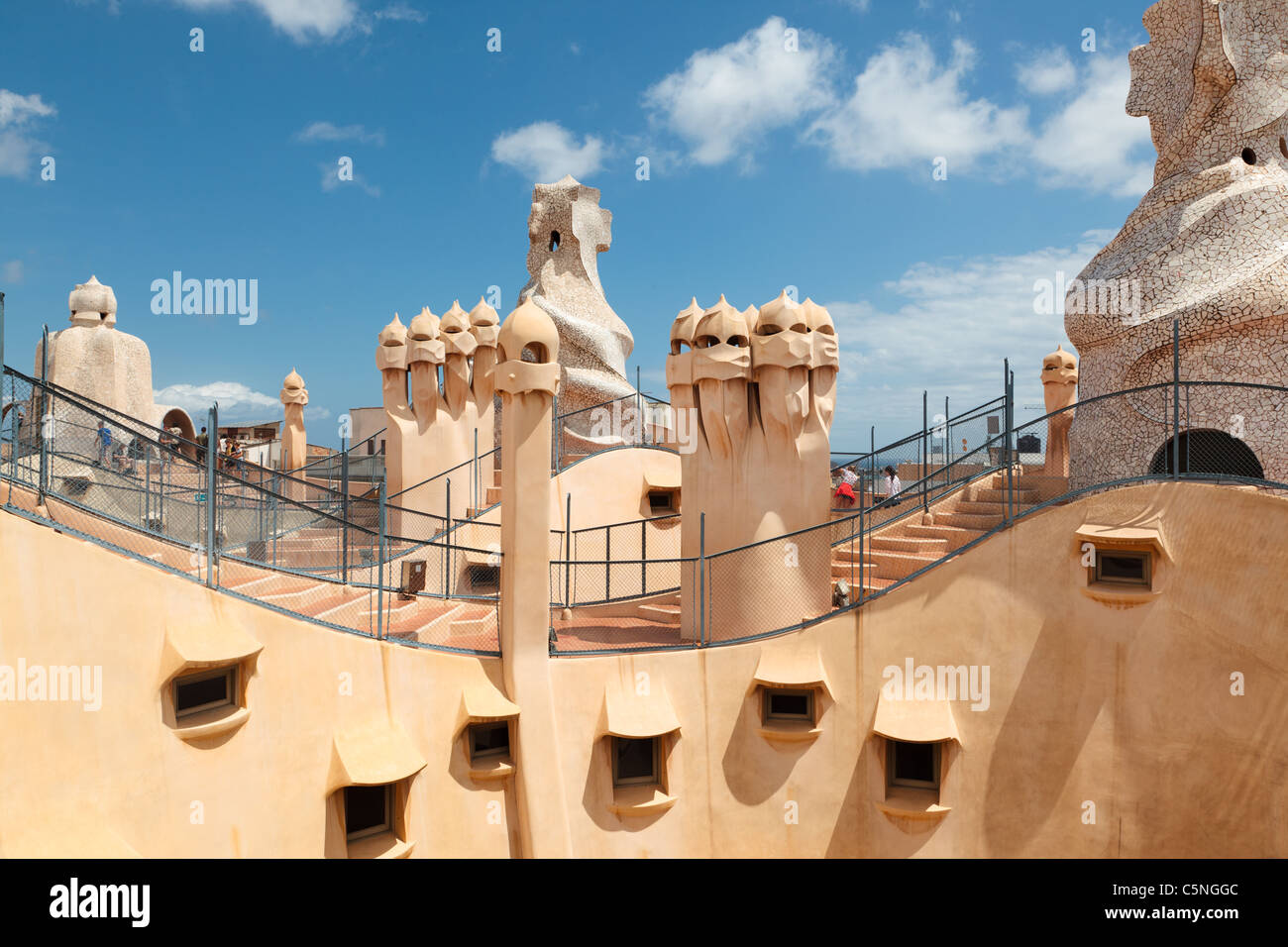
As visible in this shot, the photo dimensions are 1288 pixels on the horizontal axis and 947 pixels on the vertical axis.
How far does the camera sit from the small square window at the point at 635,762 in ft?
30.8

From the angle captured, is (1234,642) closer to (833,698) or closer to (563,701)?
(833,698)

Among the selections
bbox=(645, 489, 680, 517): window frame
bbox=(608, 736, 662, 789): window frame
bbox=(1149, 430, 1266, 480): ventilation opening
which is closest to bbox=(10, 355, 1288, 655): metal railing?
bbox=(1149, 430, 1266, 480): ventilation opening

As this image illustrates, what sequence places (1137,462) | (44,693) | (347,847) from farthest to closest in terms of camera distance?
(1137,462) < (347,847) < (44,693)

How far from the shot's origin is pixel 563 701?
9.11 m

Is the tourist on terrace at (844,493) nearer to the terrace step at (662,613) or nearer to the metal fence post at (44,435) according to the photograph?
the terrace step at (662,613)

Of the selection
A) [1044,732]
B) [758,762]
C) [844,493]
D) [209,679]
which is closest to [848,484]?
[844,493]

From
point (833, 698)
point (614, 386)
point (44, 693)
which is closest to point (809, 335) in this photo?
point (833, 698)

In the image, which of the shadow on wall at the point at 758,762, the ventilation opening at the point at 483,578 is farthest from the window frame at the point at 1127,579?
the ventilation opening at the point at 483,578

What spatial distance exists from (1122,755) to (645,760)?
5926 millimetres

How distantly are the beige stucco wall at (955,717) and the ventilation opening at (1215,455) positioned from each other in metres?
2.87

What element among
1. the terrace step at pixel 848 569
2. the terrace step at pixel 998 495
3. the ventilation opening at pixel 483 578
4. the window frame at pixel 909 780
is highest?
the terrace step at pixel 998 495

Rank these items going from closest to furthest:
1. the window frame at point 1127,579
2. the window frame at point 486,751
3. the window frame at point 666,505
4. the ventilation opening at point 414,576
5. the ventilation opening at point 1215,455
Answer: the window frame at point 486,751
the window frame at point 1127,579
the ventilation opening at point 1215,455
the ventilation opening at point 414,576
the window frame at point 666,505

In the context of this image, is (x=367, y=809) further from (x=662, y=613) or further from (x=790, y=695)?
(x=662, y=613)

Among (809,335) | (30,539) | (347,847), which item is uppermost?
(809,335)
